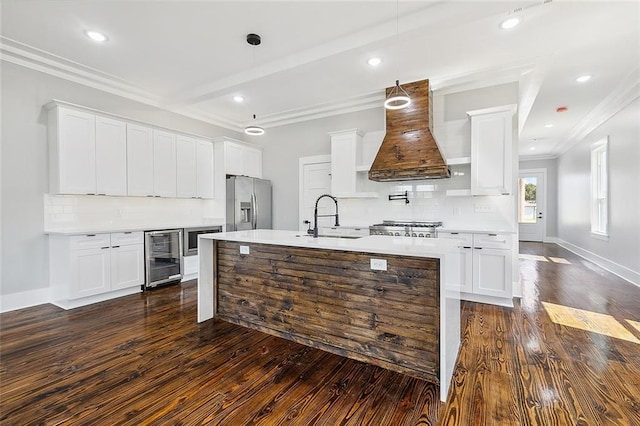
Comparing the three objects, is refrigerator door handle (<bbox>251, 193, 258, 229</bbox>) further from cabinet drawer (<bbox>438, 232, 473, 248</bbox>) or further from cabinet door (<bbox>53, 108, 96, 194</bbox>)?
cabinet drawer (<bbox>438, 232, 473, 248</bbox>)

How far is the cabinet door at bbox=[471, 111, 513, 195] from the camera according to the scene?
3.95 metres

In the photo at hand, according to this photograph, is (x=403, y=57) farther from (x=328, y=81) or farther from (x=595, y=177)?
(x=595, y=177)

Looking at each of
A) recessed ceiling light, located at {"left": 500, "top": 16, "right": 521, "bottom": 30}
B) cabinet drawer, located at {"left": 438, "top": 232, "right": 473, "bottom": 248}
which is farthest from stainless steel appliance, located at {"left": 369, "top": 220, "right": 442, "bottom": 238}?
recessed ceiling light, located at {"left": 500, "top": 16, "right": 521, "bottom": 30}

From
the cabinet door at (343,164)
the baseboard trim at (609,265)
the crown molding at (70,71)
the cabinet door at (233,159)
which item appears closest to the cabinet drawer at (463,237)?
the cabinet door at (343,164)

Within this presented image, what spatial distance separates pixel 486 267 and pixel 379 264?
7.52 feet

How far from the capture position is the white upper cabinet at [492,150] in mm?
3945

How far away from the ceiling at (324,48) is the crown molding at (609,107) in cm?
3

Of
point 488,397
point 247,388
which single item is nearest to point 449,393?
point 488,397

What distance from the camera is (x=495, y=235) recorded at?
3.79 metres

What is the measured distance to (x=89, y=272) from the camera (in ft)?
12.5

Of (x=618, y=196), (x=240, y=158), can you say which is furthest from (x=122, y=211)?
(x=618, y=196)

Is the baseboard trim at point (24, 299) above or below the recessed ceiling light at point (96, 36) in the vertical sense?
below

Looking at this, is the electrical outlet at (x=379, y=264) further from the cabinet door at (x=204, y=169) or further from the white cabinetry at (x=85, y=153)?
the cabinet door at (x=204, y=169)

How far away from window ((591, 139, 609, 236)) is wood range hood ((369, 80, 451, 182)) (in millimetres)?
3870
